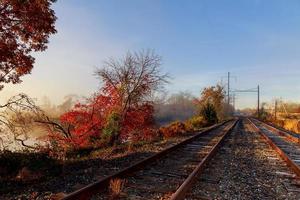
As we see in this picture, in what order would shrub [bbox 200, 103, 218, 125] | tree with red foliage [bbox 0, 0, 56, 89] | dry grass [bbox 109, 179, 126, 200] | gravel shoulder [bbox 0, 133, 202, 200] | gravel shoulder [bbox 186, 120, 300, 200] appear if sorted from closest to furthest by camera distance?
dry grass [bbox 109, 179, 126, 200], gravel shoulder [bbox 0, 133, 202, 200], gravel shoulder [bbox 186, 120, 300, 200], tree with red foliage [bbox 0, 0, 56, 89], shrub [bbox 200, 103, 218, 125]

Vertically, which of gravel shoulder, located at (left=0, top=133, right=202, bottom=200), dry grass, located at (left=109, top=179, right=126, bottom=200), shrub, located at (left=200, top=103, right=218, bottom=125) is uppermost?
shrub, located at (left=200, top=103, right=218, bottom=125)

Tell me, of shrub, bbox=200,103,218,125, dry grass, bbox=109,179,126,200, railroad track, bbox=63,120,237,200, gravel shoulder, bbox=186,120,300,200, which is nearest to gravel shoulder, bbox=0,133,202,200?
railroad track, bbox=63,120,237,200

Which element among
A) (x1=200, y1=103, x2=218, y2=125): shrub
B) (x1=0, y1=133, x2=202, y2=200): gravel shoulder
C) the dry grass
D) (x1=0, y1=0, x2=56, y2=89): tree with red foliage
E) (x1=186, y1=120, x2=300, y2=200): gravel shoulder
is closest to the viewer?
the dry grass

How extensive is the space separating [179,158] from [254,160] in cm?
275

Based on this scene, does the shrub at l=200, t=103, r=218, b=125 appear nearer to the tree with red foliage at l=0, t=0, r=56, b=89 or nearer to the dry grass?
the tree with red foliage at l=0, t=0, r=56, b=89

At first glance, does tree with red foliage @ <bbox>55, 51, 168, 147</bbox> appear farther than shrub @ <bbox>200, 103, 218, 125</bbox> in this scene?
No

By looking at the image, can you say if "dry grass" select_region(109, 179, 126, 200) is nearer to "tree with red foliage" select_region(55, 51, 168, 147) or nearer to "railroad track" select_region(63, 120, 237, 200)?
"railroad track" select_region(63, 120, 237, 200)

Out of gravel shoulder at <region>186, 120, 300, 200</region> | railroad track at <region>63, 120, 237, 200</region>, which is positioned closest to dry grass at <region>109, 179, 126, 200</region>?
railroad track at <region>63, 120, 237, 200</region>

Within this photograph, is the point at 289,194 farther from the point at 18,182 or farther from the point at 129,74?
the point at 129,74

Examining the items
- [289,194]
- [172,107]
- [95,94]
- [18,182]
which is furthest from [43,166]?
[172,107]

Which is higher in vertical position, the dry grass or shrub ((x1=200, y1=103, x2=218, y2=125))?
shrub ((x1=200, y1=103, x2=218, y2=125))

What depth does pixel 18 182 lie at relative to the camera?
291 inches

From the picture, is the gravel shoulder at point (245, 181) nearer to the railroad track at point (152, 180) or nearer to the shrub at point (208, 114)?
the railroad track at point (152, 180)

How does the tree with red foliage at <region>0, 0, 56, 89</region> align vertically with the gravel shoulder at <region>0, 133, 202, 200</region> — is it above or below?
above
